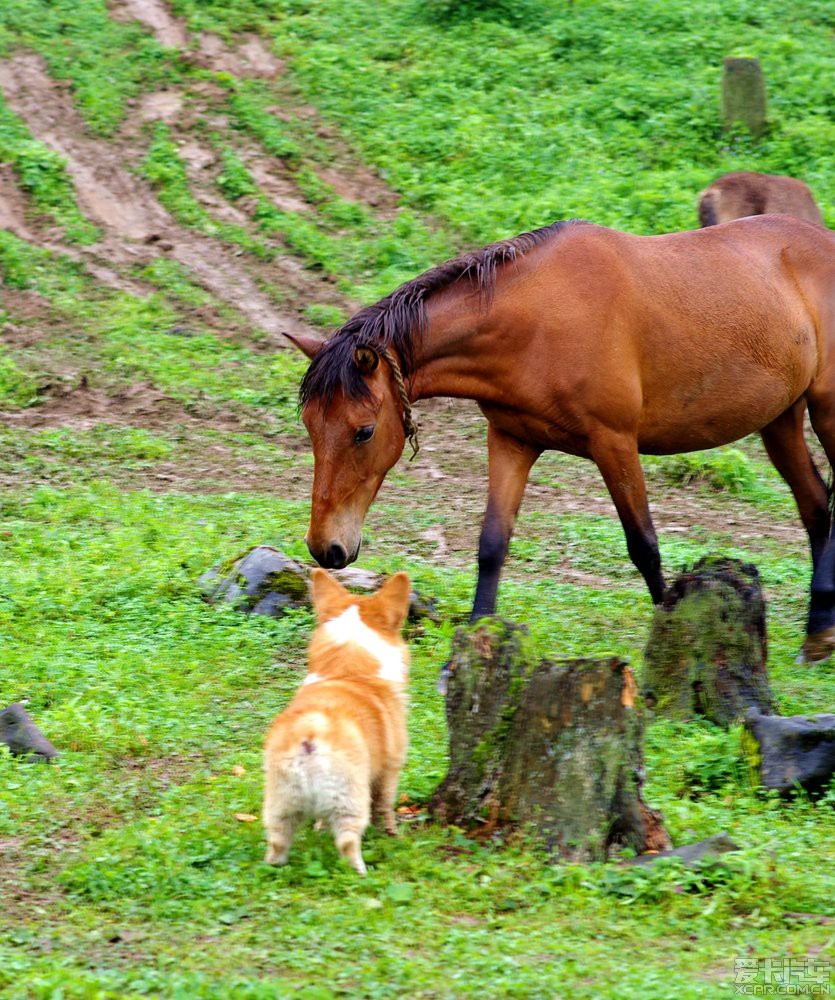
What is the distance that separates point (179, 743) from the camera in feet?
19.5

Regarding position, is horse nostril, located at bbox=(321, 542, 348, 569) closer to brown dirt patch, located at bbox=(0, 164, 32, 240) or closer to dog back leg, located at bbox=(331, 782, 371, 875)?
dog back leg, located at bbox=(331, 782, 371, 875)

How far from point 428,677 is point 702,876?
2639 millimetres

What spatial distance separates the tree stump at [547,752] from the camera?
4.77 meters

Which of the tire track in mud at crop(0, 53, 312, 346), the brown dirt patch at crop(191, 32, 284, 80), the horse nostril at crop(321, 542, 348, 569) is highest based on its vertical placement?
the brown dirt patch at crop(191, 32, 284, 80)

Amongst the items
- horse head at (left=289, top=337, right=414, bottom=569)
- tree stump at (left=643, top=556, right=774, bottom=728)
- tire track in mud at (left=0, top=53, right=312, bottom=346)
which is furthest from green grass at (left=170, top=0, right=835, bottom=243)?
tree stump at (left=643, top=556, right=774, bottom=728)

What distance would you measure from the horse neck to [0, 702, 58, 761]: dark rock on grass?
262 cm

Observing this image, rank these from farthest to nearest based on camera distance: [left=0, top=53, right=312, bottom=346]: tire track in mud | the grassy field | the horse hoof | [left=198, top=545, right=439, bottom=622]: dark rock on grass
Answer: [left=0, top=53, right=312, bottom=346]: tire track in mud, [left=198, top=545, right=439, bottom=622]: dark rock on grass, the horse hoof, the grassy field

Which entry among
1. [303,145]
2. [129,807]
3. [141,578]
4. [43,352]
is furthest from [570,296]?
[303,145]

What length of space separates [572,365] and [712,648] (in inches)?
69.4

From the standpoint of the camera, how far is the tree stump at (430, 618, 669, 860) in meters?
4.77

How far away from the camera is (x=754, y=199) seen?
535 inches

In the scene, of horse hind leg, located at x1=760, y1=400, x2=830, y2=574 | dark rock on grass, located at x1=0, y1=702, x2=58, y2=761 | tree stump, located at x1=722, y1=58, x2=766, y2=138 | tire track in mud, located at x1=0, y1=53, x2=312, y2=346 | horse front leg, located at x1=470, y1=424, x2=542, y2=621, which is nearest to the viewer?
dark rock on grass, located at x1=0, y1=702, x2=58, y2=761

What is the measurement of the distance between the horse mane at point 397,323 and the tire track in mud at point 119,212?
6.55 meters

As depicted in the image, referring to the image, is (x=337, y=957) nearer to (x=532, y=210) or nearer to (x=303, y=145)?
(x=532, y=210)
